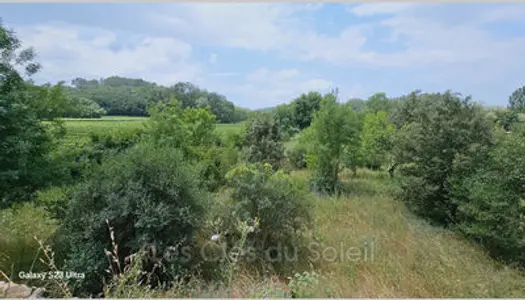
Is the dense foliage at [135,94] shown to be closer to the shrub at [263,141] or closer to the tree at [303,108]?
A: the shrub at [263,141]

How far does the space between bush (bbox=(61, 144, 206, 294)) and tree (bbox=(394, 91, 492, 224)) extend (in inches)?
221

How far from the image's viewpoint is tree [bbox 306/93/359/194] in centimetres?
960

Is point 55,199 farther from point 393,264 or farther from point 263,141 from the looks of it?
point 263,141

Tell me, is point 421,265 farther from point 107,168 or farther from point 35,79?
point 35,79

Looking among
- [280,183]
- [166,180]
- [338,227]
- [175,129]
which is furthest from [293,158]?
[166,180]

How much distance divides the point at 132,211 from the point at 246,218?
1.63 m

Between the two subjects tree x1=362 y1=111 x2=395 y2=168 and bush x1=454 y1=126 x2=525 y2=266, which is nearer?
bush x1=454 y1=126 x2=525 y2=266

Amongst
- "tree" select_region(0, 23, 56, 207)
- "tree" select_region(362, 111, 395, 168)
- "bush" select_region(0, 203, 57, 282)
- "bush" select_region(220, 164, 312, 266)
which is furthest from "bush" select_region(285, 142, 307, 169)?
"tree" select_region(0, 23, 56, 207)

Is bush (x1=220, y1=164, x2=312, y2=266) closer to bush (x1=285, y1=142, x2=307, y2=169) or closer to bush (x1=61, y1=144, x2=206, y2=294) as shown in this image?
bush (x1=61, y1=144, x2=206, y2=294)

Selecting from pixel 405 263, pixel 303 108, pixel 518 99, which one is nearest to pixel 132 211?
pixel 405 263

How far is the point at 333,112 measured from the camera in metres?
9.60

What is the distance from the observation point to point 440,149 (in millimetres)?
7066

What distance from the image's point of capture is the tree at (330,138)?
9.60m

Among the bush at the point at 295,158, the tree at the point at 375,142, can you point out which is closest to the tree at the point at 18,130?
the tree at the point at 375,142
